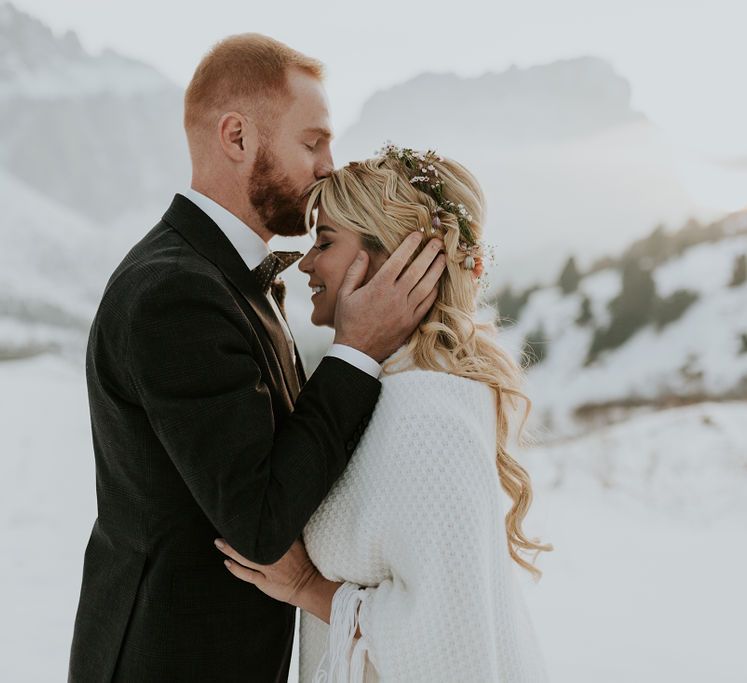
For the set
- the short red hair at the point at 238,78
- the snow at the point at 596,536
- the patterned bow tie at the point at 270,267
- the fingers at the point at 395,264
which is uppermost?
the short red hair at the point at 238,78

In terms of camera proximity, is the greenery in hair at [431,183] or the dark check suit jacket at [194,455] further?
the greenery in hair at [431,183]

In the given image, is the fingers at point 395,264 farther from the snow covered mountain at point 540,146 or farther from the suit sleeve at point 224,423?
the snow covered mountain at point 540,146

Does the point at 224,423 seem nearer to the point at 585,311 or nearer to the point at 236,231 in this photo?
the point at 236,231

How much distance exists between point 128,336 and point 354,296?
0.42 metres

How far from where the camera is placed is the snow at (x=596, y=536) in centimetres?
391

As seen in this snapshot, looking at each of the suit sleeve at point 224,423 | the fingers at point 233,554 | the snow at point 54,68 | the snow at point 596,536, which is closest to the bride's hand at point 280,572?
the fingers at point 233,554

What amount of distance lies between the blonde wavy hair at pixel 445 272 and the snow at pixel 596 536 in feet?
8.59

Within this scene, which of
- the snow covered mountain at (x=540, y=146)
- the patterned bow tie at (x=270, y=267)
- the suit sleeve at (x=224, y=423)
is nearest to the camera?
the suit sleeve at (x=224, y=423)

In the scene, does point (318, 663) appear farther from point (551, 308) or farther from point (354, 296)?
point (551, 308)

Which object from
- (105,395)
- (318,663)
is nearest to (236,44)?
(105,395)

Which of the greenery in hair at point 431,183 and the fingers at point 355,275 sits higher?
the greenery in hair at point 431,183

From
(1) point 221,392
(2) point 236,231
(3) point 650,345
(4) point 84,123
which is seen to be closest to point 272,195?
(2) point 236,231

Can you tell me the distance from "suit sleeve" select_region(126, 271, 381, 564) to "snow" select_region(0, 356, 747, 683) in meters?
2.96

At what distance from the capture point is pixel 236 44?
5.08ft
